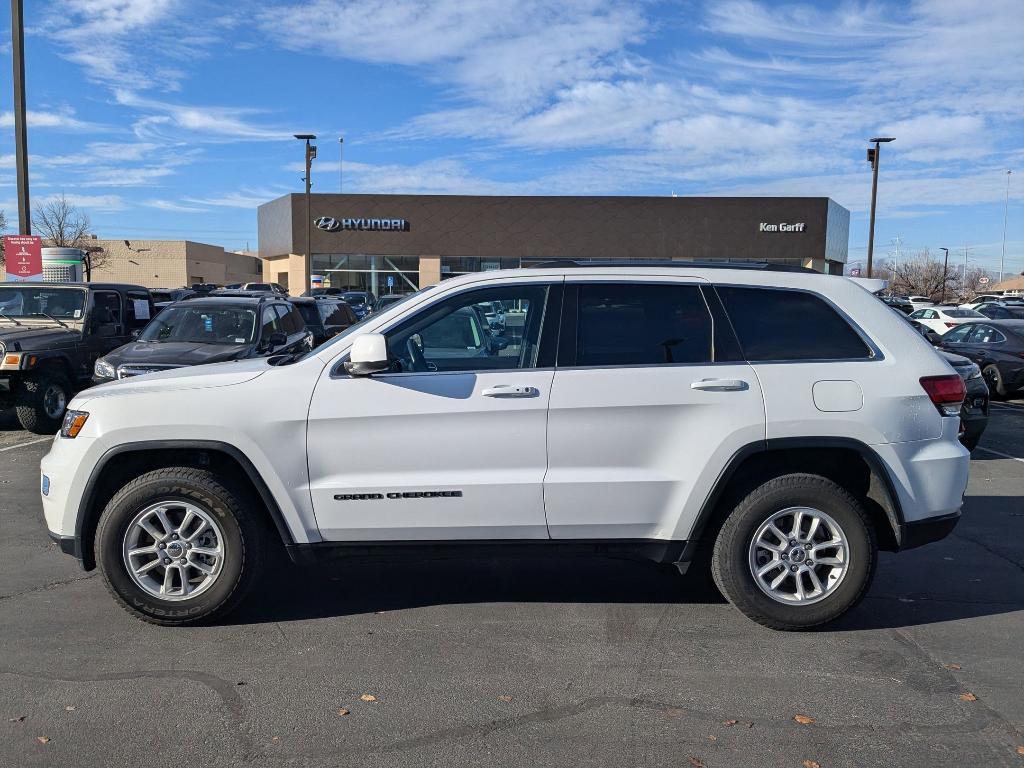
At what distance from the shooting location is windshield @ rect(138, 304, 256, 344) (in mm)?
11070

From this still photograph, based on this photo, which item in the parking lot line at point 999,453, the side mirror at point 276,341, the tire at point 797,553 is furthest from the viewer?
the side mirror at point 276,341

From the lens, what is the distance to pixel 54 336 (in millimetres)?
11320

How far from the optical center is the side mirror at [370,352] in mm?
4375

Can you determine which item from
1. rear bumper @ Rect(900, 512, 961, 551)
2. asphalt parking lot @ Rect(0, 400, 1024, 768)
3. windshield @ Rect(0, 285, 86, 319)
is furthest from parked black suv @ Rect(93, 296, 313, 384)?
rear bumper @ Rect(900, 512, 961, 551)

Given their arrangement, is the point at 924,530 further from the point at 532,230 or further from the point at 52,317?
the point at 532,230

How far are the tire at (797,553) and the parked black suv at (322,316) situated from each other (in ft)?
36.6

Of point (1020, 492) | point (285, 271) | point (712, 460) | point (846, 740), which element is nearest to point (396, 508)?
point (712, 460)

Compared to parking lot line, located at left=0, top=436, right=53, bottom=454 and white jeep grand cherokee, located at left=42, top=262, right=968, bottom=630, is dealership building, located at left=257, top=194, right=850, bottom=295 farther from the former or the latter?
white jeep grand cherokee, located at left=42, top=262, right=968, bottom=630

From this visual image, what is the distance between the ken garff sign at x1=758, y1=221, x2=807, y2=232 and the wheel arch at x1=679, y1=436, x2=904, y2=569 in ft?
151

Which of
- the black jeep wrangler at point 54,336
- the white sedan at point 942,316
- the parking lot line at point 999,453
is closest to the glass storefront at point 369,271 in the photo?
the white sedan at point 942,316

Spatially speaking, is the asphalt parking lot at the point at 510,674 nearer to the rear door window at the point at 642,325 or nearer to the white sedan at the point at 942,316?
the rear door window at the point at 642,325

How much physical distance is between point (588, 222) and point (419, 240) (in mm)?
9201

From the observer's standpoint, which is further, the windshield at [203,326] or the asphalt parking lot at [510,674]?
the windshield at [203,326]

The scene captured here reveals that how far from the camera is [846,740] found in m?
3.58
